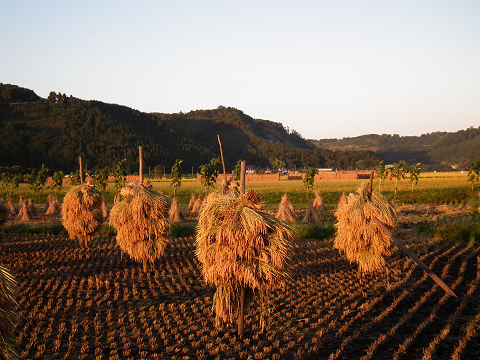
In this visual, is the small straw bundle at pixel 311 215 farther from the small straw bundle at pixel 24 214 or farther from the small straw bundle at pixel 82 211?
the small straw bundle at pixel 24 214

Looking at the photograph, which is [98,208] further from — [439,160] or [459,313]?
[439,160]

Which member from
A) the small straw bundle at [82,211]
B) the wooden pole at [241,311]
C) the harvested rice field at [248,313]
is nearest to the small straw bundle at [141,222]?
the harvested rice field at [248,313]

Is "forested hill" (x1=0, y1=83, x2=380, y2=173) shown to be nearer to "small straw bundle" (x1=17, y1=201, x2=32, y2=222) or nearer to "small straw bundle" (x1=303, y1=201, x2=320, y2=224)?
"small straw bundle" (x1=17, y1=201, x2=32, y2=222)

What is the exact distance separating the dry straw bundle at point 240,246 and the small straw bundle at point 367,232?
5.11 m

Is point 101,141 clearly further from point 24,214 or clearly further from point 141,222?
point 141,222

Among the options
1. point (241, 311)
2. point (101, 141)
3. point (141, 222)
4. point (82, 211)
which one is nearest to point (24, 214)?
point (82, 211)

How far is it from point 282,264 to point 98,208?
11.6 metres

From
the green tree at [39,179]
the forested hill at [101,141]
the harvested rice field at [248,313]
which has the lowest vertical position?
the harvested rice field at [248,313]

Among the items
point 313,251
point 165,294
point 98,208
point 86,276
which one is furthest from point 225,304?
point 98,208

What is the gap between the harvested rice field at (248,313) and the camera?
270 inches

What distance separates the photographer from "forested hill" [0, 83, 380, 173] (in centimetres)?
7756

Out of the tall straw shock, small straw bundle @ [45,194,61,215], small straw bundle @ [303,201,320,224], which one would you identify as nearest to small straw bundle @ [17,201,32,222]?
small straw bundle @ [45,194,61,215]

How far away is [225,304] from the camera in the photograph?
275 inches

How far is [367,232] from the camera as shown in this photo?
11219 millimetres
